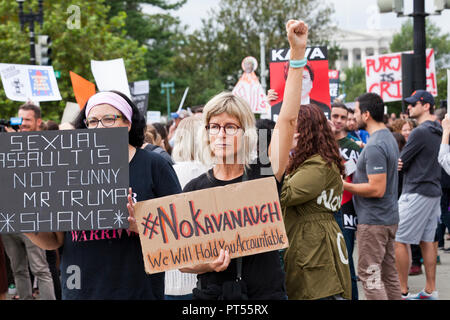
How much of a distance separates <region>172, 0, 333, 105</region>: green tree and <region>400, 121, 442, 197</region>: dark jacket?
31.0 metres

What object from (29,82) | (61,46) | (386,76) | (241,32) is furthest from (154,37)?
(29,82)

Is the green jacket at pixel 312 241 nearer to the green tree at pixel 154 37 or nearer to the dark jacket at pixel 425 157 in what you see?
the dark jacket at pixel 425 157

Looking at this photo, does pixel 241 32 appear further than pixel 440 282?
Yes

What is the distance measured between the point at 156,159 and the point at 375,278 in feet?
10.1

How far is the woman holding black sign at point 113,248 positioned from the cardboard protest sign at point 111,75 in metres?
2.98

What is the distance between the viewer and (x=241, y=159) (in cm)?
323

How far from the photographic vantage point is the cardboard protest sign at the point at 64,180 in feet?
9.73

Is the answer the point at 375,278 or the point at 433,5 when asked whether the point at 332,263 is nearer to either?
the point at 375,278

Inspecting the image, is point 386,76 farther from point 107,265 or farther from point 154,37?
point 154,37

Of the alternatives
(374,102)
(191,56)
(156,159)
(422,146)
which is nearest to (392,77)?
(422,146)

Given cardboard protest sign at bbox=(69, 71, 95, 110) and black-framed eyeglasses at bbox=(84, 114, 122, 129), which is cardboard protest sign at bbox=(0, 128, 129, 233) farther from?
cardboard protest sign at bbox=(69, 71, 95, 110)

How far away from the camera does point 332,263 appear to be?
394cm

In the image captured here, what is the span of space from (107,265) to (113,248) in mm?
85

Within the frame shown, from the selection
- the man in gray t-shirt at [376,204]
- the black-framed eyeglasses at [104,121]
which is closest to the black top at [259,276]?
the black-framed eyeglasses at [104,121]
